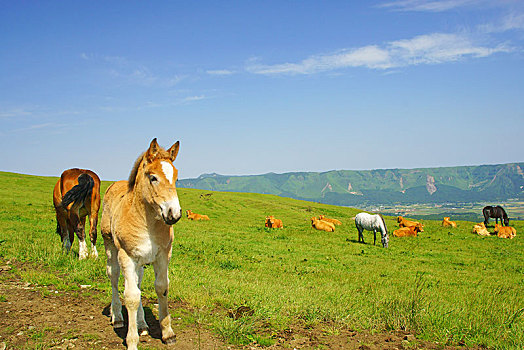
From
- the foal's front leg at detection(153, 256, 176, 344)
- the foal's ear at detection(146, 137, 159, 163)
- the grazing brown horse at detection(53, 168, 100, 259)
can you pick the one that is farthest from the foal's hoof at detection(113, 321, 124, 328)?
the grazing brown horse at detection(53, 168, 100, 259)

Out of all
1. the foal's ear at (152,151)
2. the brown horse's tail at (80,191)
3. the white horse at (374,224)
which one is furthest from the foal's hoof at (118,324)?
the white horse at (374,224)

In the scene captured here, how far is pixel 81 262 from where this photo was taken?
968cm

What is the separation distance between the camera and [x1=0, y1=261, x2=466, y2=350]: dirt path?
523 cm

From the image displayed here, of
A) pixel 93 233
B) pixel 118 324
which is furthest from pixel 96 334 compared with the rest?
pixel 93 233

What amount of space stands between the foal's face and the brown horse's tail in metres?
7.01

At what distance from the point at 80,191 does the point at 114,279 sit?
577 centimetres

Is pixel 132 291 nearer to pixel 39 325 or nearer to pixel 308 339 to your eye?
pixel 39 325

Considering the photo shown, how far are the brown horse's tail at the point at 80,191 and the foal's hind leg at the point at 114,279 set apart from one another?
5369 mm

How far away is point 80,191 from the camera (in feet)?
36.0

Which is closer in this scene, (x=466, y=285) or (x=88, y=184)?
(x=88, y=184)

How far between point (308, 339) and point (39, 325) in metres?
4.38

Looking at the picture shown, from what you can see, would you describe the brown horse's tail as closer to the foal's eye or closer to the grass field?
the grass field

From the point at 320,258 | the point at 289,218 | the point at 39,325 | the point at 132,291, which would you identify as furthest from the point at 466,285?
the point at 289,218

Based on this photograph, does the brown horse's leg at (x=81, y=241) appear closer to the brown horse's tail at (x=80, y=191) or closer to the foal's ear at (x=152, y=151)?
the brown horse's tail at (x=80, y=191)
